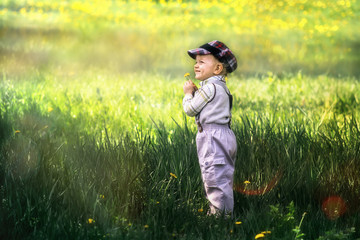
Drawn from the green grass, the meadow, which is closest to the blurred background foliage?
the meadow

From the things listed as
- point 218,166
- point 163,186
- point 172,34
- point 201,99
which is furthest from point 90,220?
point 172,34

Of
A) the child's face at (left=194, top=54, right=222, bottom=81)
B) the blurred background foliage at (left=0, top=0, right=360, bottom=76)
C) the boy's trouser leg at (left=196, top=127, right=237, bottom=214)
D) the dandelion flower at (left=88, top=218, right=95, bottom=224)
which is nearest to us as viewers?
the dandelion flower at (left=88, top=218, right=95, bottom=224)

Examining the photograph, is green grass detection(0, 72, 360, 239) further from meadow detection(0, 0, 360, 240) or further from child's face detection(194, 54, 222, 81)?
child's face detection(194, 54, 222, 81)

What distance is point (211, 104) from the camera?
308 cm

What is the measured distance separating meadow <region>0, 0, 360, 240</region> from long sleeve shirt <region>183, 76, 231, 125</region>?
43cm

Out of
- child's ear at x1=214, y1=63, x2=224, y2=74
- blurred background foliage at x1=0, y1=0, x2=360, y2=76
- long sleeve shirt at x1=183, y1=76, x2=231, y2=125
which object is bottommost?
long sleeve shirt at x1=183, y1=76, x2=231, y2=125

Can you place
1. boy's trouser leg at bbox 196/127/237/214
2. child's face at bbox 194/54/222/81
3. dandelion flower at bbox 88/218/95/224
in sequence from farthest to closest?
child's face at bbox 194/54/222/81
boy's trouser leg at bbox 196/127/237/214
dandelion flower at bbox 88/218/95/224

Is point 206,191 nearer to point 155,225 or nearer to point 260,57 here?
point 155,225

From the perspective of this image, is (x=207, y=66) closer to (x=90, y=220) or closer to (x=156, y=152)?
(x=156, y=152)

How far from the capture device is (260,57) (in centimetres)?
1147

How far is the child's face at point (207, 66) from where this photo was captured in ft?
10.4

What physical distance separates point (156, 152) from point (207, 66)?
717 millimetres

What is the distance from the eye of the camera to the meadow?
2836mm

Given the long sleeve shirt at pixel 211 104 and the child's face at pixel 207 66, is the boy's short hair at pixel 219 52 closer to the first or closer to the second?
the child's face at pixel 207 66
